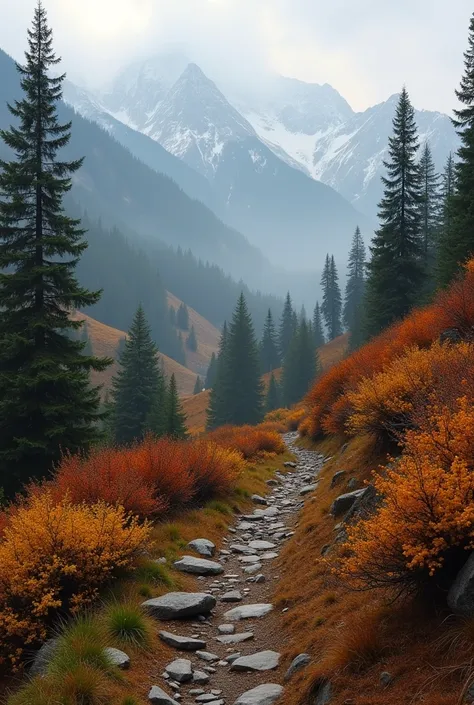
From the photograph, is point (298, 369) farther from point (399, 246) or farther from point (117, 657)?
point (117, 657)

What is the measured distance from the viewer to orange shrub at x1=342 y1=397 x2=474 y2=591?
13.6 ft

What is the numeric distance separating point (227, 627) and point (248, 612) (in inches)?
21.0

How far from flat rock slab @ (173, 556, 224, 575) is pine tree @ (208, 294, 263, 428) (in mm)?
40286

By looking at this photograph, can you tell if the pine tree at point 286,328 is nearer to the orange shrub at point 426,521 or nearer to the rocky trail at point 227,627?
the rocky trail at point 227,627

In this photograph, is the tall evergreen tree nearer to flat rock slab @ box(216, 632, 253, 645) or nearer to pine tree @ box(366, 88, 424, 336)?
pine tree @ box(366, 88, 424, 336)

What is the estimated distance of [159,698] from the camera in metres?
4.90

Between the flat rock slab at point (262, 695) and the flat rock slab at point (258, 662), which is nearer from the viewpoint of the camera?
the flat rock slab at point (262, 695)

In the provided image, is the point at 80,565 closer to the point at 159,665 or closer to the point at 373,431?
the point at 159,665

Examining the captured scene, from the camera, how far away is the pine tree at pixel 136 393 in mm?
38969

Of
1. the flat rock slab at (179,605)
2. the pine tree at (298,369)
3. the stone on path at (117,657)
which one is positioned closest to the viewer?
the stone on path at (117,657)

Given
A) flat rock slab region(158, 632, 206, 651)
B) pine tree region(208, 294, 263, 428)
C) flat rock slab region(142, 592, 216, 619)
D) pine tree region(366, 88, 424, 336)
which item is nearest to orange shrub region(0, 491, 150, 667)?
flat rock slab region(142, 592, 216, 619)

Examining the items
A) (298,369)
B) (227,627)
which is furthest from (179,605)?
(298,369)

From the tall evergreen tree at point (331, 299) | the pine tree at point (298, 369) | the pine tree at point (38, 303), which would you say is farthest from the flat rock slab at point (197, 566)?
the tall evergreen tree at point (331, 299)

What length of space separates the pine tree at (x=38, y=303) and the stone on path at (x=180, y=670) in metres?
11.4
